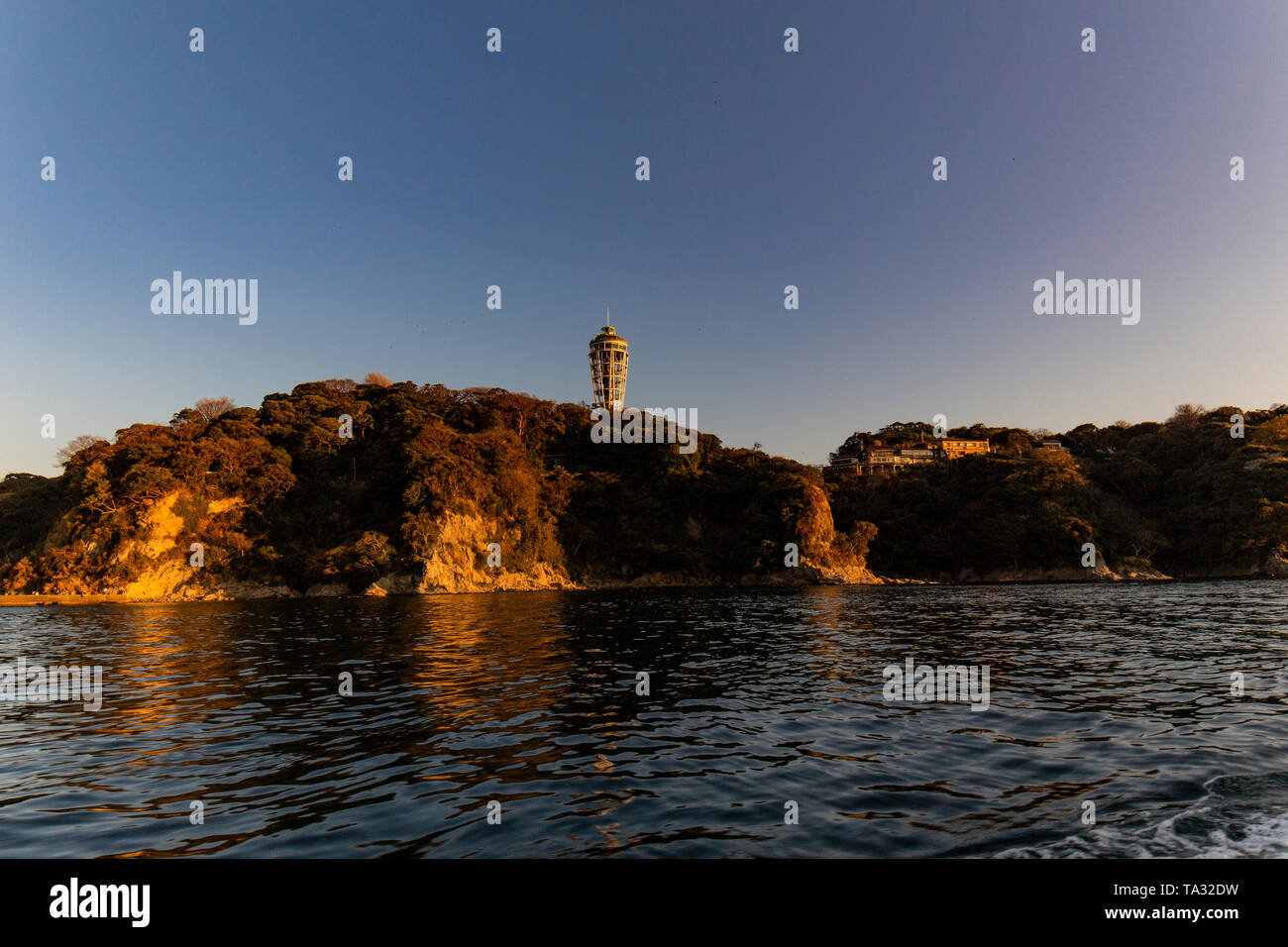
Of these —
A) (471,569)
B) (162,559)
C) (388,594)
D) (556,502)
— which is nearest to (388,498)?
(471,569)

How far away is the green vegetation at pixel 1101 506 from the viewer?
8988 centimetres

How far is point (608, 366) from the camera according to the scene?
158750mm

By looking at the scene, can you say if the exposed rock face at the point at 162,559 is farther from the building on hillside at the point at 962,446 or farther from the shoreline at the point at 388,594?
the building on hillside at the point at 962,446

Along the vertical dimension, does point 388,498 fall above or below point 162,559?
above

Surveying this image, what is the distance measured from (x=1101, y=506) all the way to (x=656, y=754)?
378ft

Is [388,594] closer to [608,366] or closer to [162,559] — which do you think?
[162,559]

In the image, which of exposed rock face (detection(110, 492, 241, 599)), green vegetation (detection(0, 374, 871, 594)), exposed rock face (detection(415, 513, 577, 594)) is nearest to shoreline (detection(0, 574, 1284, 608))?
exposed rock face (detection(415, 513, 577, 594))

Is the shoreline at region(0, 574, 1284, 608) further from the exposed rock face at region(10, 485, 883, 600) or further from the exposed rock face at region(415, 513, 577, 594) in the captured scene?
the exposed rock face at region(415, 513, 577, 594)

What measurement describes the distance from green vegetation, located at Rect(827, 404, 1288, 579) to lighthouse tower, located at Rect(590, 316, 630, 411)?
61674 mm

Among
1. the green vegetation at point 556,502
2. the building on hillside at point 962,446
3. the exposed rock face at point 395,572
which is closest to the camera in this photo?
the exposed rock face at point 395,572

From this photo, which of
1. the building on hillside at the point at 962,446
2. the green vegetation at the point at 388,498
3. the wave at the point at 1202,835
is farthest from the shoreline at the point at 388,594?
the wave at the point at 1202,835

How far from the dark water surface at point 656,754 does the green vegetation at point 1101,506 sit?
265ft
